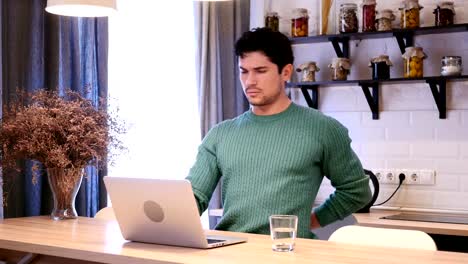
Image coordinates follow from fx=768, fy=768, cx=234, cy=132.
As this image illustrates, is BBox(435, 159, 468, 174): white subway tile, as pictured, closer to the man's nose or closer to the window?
the window

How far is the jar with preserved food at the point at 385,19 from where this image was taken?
3.93m

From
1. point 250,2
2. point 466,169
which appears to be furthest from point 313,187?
point 250,2

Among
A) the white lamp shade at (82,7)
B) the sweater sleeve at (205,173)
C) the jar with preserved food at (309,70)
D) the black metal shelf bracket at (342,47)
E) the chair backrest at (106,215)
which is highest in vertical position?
the white lamp shade at (82,7)

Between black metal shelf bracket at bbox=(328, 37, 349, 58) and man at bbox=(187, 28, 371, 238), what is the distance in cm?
127

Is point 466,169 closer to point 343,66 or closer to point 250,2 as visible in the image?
point 343,66

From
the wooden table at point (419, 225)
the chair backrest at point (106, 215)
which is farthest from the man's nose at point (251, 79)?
the wooden table at point (419, 225)

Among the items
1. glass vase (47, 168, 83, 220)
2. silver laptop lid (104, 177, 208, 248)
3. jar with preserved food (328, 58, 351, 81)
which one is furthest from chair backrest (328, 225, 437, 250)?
jar with preserved food (328, 58, 351, 81)

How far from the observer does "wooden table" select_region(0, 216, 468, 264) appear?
79.1 inches

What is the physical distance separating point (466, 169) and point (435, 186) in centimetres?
18

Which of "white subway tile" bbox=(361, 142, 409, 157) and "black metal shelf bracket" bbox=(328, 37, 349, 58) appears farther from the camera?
"black metal shelf bracket" bbox=(328, 37, 349, 58)

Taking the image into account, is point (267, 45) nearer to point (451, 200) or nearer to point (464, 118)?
point (464, 118)

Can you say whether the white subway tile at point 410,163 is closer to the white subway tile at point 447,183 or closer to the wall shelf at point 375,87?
the white subway tile at point 447,183

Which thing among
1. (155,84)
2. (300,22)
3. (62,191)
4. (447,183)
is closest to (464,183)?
(447,183)

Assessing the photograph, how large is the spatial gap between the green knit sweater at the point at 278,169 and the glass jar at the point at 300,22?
4.54ft
